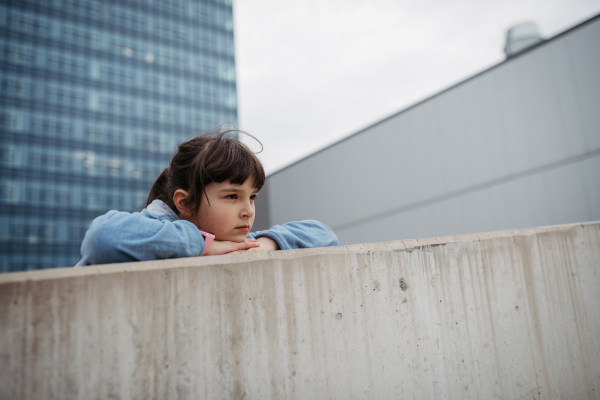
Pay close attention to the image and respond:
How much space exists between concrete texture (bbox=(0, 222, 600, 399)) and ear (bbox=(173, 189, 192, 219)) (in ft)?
1.98

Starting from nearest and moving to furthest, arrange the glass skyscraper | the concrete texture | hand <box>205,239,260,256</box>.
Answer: the concrete texture
hand <box>205,239,260,256</box>
the glass skyscraper

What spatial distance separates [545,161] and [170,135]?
3563 centimetres

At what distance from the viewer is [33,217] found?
3117cm

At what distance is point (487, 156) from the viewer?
10.7 metres

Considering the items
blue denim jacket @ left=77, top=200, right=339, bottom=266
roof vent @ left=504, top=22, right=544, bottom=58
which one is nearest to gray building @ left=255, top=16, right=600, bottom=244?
roof vent @ left=504, top=22, right=544, bottom=58

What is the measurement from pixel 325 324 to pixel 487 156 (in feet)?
36.3

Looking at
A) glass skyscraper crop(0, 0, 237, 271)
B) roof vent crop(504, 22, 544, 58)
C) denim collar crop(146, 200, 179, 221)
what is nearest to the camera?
denim collar crop(146, 200, 179, 221)

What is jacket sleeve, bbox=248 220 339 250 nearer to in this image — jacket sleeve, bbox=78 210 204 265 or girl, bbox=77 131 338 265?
girl, bbox=77 131 338 265

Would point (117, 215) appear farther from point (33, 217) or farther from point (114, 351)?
point (33, 217)

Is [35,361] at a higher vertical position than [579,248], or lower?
lower

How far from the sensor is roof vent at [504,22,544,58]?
12.3 metres

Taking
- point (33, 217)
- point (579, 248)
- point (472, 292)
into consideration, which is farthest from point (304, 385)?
point (33, 217)

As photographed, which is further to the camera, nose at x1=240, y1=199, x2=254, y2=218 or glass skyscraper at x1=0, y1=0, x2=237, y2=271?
glass skyscraper at x1=0, y1=0, x2=237, y2=271

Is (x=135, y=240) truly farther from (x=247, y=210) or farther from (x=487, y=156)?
(x=487, y=156)
